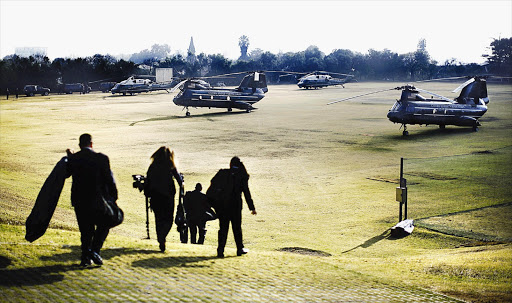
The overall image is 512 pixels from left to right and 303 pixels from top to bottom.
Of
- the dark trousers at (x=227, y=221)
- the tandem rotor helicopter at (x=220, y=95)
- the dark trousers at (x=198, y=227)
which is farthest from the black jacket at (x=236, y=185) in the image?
the tandem rotor helicopter at (x=220, y=95)

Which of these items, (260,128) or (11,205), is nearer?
(11,205)

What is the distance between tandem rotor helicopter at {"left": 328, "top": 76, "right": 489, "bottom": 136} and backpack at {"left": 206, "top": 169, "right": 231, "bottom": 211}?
102 feet

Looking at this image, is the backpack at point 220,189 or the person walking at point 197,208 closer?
the backpack at point 220,189

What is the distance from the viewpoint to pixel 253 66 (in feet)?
498

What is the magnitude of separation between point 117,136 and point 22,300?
3373 centimetres

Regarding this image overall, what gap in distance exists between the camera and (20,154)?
32969 mm

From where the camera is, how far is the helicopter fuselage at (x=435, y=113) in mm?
42875

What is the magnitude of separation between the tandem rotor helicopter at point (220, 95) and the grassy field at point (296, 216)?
4.21m

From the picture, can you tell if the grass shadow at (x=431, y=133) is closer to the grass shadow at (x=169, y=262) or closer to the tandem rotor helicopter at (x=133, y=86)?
the grass shadow at (x=169, y=262)

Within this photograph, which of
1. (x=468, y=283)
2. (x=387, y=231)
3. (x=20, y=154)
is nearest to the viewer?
(x=468, y=283)

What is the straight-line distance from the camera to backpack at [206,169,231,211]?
1175 centimetres

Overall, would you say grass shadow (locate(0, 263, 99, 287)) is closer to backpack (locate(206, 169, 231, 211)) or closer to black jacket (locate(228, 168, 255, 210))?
backpack (locate(206, 169, 231, 211))

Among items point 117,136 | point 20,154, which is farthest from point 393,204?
point 117,136

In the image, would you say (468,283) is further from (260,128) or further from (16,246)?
(260,128)
